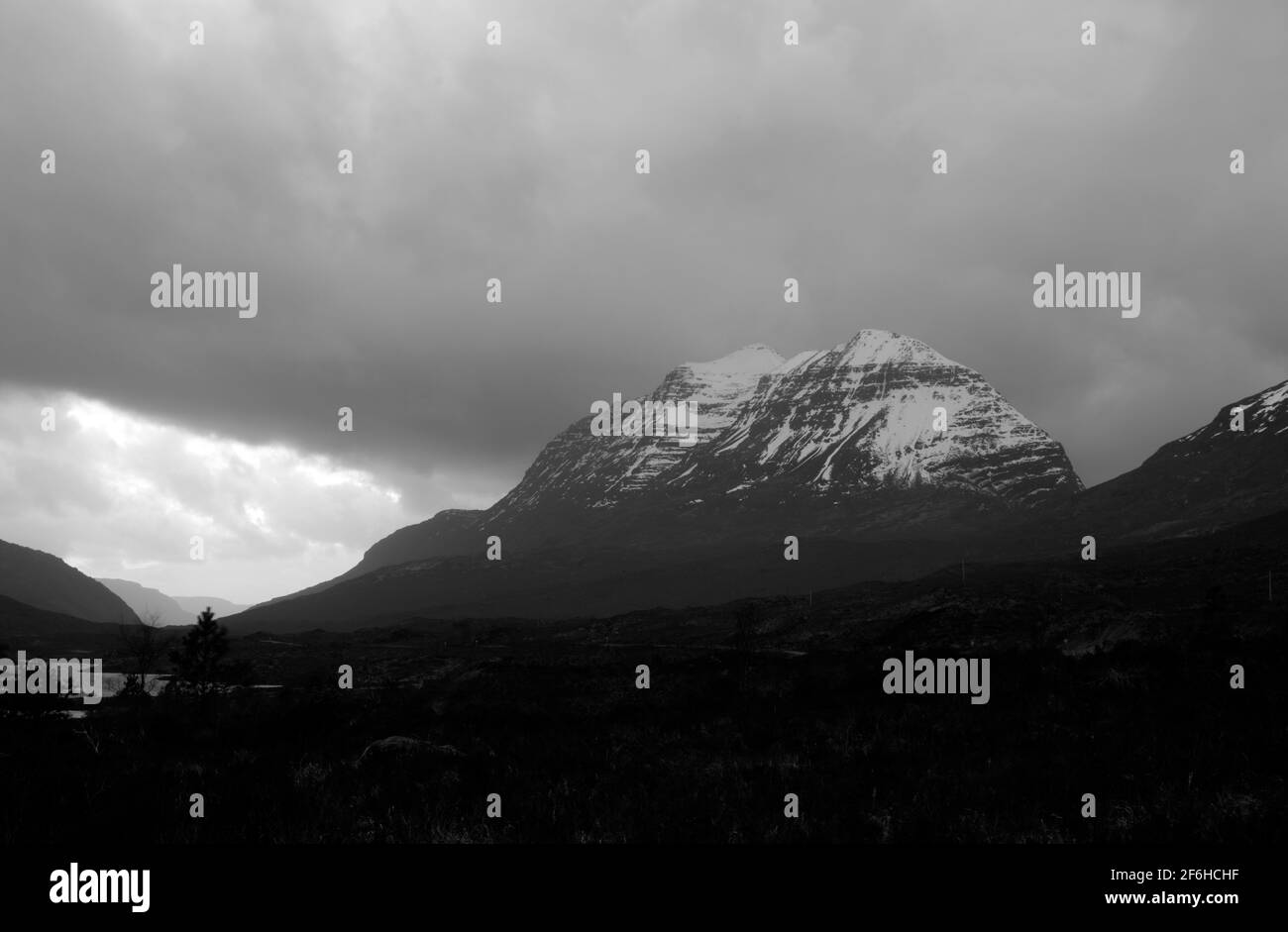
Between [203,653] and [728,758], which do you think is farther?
[203,653]

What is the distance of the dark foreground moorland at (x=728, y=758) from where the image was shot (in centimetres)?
981

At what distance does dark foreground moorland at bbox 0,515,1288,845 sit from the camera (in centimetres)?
981

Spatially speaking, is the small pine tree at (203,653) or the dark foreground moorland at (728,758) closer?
the dark foreground moorland at (728,758)

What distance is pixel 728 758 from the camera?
14.8 m

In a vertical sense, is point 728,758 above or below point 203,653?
above

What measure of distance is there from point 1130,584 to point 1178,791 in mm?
81354

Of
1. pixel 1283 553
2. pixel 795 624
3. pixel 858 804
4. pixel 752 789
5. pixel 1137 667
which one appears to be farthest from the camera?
pixel 1283 553

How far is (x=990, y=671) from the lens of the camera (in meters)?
22.2

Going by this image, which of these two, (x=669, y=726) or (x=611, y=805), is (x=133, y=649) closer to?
(x=669, y=726)

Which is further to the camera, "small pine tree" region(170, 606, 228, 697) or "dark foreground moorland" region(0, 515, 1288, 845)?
"small pine tree" region(170, 606, 228, 697)
